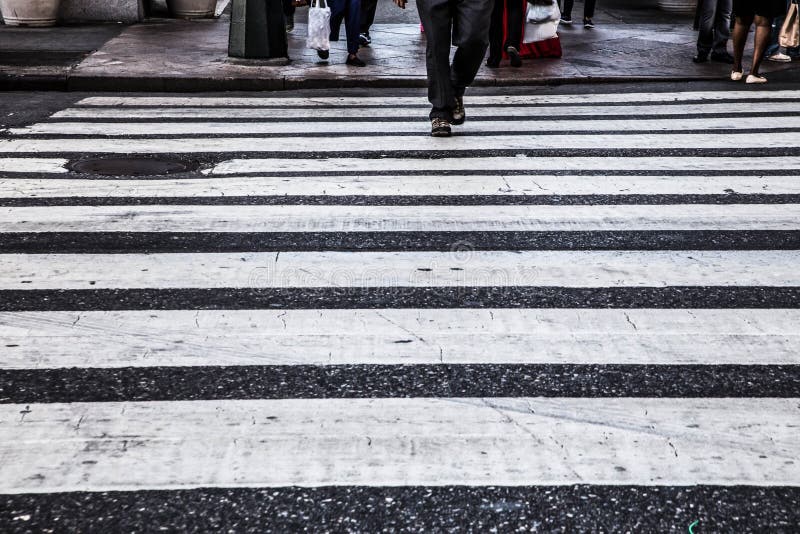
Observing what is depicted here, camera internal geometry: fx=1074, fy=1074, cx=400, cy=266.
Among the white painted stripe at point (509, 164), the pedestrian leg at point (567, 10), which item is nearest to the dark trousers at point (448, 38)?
the white painted stripe at point (509, 164)

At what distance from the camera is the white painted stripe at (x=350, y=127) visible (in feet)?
31.0

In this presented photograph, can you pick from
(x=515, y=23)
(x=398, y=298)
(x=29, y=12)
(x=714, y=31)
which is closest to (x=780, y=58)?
(x=714, y=31)

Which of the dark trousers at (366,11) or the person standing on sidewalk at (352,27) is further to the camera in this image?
the dark trousers at (366,11)

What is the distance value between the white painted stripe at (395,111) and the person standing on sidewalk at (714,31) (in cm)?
305

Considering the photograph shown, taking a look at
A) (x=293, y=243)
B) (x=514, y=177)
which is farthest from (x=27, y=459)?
(x=514, y=177)

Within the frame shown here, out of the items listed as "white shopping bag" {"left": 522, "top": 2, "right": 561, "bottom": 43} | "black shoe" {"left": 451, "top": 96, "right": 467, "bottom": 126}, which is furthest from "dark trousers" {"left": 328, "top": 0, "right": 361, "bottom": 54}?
"black shoe" {"left": 451, "top": 96, "right": 467, "bottom": 126}

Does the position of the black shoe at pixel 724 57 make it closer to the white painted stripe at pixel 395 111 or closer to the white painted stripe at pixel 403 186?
the white painted stripe at pixel 395 111

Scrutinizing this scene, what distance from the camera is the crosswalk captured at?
11.1 ft

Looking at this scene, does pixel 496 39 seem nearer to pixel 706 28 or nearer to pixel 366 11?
pixel 366 11

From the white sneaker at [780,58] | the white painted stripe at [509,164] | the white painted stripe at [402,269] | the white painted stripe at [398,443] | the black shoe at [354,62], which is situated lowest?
the black shoe at [354,62]

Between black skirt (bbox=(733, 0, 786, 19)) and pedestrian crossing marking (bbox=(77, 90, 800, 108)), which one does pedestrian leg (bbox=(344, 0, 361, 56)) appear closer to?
pedestrian crossing marking (bbox=(77, 90, 800, 108))

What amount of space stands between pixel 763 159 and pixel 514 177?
212 centimetres

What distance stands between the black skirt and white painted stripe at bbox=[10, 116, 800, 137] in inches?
93.2

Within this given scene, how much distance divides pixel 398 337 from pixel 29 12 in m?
13.5
